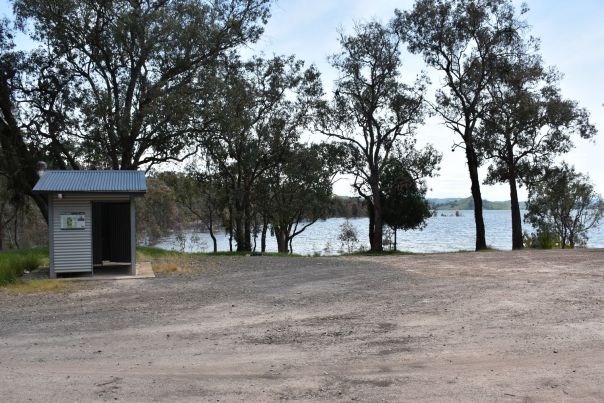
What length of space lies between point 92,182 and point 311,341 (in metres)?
9.65

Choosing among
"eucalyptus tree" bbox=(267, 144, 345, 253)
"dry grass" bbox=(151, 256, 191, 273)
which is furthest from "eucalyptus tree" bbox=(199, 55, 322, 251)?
"dry grass" bbox=(151, 256, 191, 273)

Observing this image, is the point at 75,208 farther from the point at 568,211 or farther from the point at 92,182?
the point at 568,211

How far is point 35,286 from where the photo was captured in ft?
41.4

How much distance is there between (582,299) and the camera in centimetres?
984

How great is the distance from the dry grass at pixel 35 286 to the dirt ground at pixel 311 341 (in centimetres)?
43

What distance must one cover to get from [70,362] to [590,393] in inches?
206

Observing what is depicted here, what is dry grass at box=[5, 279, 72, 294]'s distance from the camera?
12150 mm

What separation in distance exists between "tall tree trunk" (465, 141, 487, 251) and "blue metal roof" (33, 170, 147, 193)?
18205 mm

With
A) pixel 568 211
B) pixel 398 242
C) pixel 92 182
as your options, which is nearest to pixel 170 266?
pixel 92 182

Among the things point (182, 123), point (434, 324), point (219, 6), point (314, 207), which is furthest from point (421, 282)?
point (314, 207)

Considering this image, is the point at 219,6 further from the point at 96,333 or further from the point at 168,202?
the point at 168,202

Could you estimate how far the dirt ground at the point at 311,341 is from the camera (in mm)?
5246

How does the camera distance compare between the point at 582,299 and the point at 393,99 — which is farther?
the point at 393,99

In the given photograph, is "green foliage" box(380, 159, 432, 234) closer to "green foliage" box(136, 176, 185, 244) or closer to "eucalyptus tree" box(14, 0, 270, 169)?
"eucalyptus tree" box(14, 0, 270, 169)
